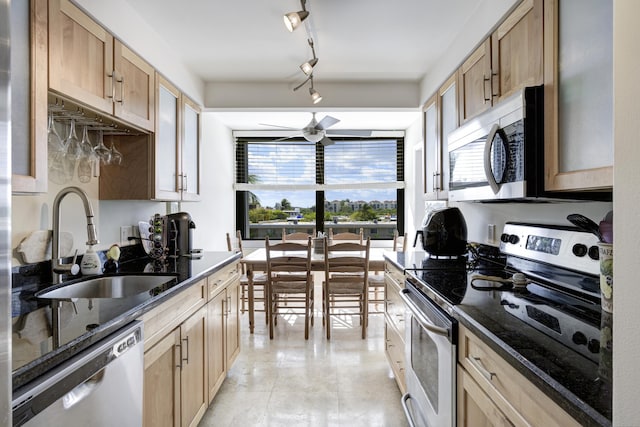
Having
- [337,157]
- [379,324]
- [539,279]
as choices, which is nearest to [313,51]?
[539,279]

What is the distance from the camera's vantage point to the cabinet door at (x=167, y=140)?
239 cm

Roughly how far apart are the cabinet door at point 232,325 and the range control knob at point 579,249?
6.72 ft

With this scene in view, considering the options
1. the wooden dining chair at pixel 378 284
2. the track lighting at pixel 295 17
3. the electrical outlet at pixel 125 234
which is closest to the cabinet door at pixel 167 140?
the electrical outlet at pixel 125 234

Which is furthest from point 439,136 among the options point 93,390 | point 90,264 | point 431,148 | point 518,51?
point 93,390

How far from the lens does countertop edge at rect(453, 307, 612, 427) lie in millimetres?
637

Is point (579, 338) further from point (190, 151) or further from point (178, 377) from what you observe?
point (190, 151)

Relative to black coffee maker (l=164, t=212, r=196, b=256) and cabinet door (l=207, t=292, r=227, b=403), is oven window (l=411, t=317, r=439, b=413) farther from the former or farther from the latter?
black coffee maker (l=164, t=212, r=196, b=256)

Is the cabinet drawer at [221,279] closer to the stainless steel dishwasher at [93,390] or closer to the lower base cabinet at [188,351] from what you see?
the lower base cabinet at [188,351]

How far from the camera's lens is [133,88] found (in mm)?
2104

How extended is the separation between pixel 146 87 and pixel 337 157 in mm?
3702

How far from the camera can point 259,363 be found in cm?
292

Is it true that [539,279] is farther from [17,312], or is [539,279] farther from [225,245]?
[225,245]

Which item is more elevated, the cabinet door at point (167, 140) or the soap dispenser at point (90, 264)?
the cabinet door at point (167, 140)

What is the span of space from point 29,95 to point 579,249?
220 cm
